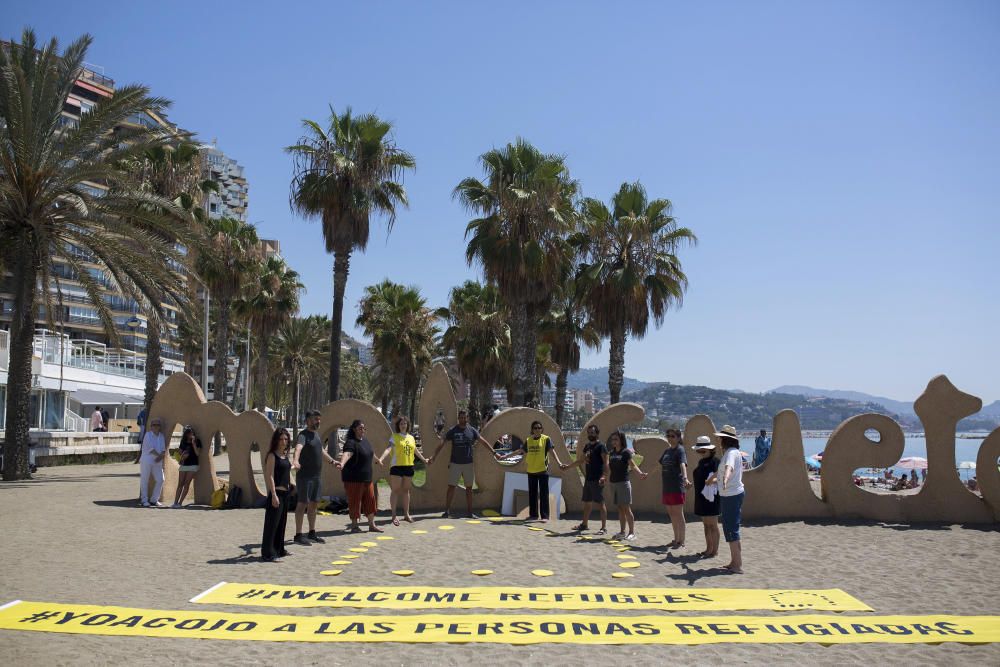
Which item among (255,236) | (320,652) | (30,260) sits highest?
(255,236)

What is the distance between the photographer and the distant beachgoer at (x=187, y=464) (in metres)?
15.0

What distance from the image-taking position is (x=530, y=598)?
7.87m

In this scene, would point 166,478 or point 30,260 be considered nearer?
point 166,478

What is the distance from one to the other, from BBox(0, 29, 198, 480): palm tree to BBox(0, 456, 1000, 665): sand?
5.19 meters

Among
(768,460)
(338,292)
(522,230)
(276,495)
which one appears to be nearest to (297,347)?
(338,292)

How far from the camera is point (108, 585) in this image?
26.6 feet

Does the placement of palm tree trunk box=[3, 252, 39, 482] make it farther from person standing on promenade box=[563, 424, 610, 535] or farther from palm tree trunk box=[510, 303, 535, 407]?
person standing on promenade box=[563, 424, 610, 535]

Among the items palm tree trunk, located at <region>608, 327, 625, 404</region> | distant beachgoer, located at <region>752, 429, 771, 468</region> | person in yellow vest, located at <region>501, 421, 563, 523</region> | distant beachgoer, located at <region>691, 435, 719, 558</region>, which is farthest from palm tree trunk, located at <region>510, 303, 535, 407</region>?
distant beachgoer, located at <region>691, 435, 719, 558</region>

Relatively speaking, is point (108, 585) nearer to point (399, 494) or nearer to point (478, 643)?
point (478, 643)

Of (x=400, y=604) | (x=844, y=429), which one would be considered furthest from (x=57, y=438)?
(x=844, y=429)

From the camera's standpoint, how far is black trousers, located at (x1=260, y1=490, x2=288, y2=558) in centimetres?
964

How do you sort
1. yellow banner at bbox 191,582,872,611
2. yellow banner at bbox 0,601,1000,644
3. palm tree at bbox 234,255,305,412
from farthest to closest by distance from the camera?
1. palm tree at bbox 234,255,305,412
2. yellow banner at bbox 191,582,872,611
3. yellow banner at bbox 0,601,1000,644

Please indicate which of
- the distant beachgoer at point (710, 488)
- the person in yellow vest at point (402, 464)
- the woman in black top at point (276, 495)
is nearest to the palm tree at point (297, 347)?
the person in yellow vest at point (402, 464)

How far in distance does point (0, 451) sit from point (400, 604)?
1700cm
